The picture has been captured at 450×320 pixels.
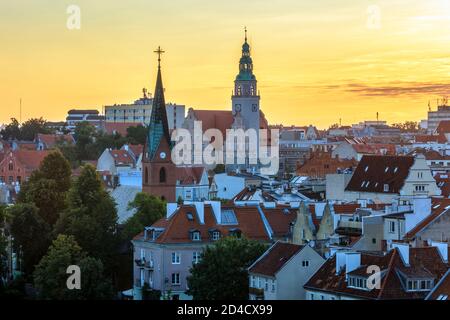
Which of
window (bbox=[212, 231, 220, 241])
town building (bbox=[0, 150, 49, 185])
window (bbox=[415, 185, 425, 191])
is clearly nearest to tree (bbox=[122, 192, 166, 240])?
window (bbox=[212, 231, 220, 241])

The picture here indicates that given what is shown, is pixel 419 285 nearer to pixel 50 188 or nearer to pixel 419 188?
pixel 419 188

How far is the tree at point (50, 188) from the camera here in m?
58.6

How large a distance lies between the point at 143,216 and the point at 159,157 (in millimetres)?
17639

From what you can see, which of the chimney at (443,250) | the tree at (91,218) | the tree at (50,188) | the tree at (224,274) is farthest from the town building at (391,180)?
the chimney at (443,250)

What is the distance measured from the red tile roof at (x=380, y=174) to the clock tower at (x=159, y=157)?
35.9 feet

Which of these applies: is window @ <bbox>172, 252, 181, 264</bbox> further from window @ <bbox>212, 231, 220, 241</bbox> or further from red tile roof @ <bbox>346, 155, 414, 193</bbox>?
→ red tile roof @ <bbox>346, 155, 414, 193</bbox>

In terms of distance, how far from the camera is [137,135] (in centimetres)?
12088

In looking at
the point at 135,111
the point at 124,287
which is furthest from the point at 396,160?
the point at 135,111

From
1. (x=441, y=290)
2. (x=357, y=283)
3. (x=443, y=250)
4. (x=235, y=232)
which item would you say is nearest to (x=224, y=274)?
(x=357, y=283)

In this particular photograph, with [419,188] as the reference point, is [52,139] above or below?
above

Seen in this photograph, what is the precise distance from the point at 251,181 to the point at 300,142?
Result: 78.3 m

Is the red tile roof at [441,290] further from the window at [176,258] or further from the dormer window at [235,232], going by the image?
the window at [176,258]

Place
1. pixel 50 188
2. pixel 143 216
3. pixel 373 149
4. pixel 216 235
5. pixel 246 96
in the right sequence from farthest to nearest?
1. pixel 246 96
2. pixel 373 149
3. pixel 50 188
4. pixel 143 216
5. pixel 216 235

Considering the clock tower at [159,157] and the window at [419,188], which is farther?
the clock tower at [159,157]
